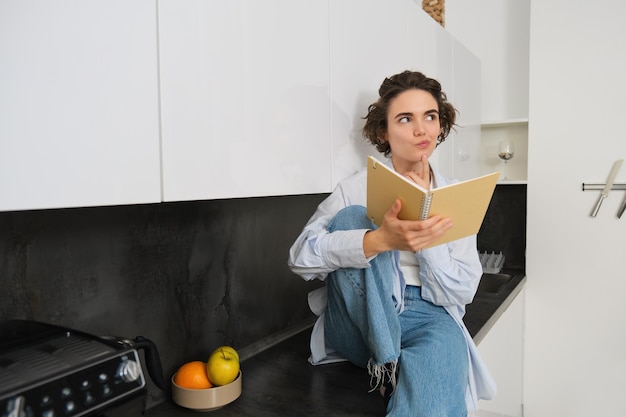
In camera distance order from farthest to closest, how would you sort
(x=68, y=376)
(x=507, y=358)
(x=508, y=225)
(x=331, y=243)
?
(x=508, y=225) < (x=507, y=358) < (x=331, y=243) < (x=68, y=376)

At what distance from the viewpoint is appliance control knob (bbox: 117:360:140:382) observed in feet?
2.08

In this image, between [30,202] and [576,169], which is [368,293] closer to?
[30,202]

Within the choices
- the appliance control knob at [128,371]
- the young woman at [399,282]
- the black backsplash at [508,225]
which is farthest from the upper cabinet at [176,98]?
the black backsplash at [508,225]

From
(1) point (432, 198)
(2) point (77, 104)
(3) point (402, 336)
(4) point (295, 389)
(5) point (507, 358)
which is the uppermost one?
(2) point (77, 104)

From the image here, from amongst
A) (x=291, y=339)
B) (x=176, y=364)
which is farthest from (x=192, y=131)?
(x=291, y=339)

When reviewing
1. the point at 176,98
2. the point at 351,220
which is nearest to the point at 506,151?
the point at 351,220

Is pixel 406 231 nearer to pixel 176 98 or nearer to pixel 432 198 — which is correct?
pixel 432 198

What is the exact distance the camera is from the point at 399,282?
48.1 inches

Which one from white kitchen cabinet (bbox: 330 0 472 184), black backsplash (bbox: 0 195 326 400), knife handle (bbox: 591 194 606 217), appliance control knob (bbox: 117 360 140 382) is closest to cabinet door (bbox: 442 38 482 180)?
white kitchen cabinet (bbox: 330 0 472 184)

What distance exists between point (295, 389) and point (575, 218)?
1712 millimetres

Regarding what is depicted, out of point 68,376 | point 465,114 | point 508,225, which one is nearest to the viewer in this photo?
point 68,376

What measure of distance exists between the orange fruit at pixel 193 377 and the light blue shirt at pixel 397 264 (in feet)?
1.05

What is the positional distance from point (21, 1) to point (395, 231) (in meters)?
0.71

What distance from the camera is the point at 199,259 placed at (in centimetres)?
130
